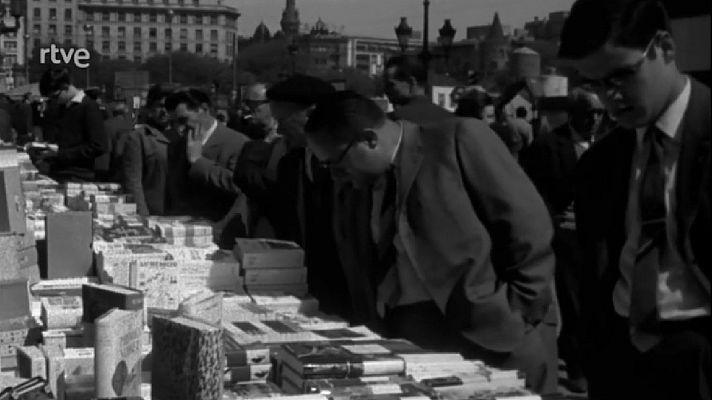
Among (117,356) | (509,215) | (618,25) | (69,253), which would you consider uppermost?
(618,25)

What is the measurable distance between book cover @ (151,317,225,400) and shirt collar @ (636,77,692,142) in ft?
3.83

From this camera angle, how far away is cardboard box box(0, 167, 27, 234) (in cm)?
478

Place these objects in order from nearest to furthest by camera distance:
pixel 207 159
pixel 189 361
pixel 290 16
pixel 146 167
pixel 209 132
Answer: pixel 189 361 < pixel 207 159 < pixel 209 132 < pixel 146 167 < pixel 290 16

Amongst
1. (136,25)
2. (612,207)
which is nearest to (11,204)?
(612,207)

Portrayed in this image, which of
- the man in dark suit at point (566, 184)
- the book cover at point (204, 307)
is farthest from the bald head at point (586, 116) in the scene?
the book cover at point (204, 307)

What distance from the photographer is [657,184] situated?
2854mm

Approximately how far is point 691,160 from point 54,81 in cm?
701

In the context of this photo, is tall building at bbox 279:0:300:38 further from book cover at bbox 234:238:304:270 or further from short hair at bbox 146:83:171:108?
book cover at bbox 234:238:304:270

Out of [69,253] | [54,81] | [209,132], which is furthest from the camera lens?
[54,81]

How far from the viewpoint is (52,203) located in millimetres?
7035

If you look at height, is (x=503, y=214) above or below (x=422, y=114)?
below

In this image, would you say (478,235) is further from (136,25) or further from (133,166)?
(136,25)

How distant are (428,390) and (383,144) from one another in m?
1.15

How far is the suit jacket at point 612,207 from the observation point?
277 centimetres
